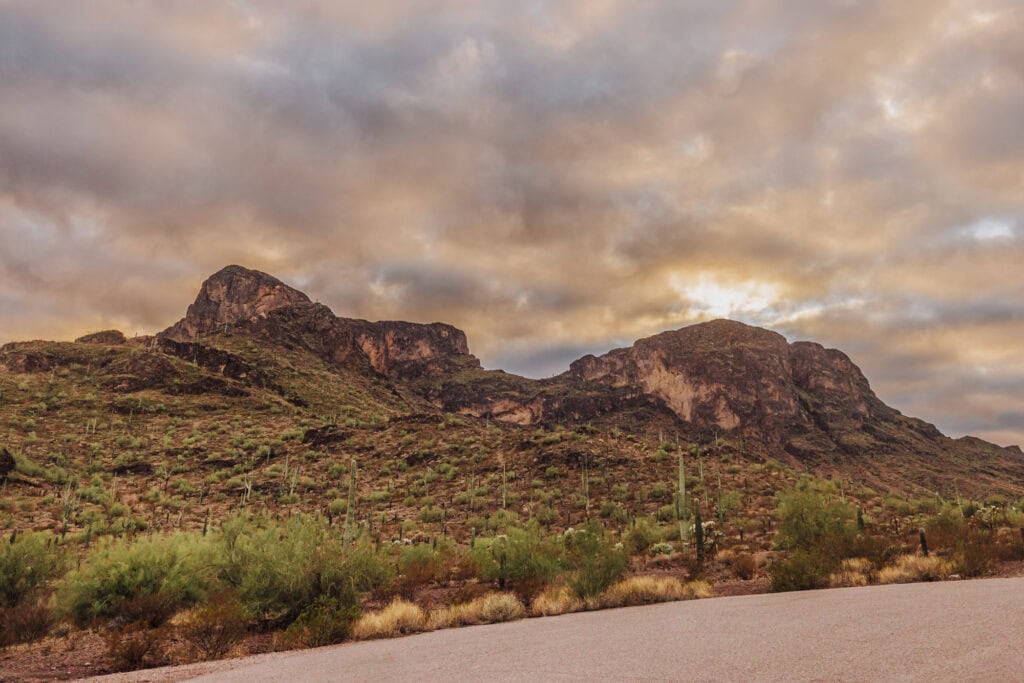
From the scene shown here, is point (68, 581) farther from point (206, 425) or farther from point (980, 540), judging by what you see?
point (206, 425)

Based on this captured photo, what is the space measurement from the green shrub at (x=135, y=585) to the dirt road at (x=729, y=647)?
17.4ft

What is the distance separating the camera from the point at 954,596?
9.75m

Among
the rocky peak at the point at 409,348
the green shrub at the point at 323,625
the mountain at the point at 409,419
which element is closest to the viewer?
the green shrub at the point at 323,625

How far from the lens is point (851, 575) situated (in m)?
14.8

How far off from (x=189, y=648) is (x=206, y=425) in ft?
185

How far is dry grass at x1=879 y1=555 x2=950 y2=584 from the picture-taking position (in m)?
14.5

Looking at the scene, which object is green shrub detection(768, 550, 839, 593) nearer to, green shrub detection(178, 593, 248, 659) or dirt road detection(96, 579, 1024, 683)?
dirt road detection(96, 579, 1024, 683)

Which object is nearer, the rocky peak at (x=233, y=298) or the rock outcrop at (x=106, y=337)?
the rock outcrop at (x=106, y=337)

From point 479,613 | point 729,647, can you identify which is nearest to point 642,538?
point 479,613

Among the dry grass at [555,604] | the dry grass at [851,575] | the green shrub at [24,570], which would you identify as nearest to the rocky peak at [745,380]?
the dry grass at [851,575]

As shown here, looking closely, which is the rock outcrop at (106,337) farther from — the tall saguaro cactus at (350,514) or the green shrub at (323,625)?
the green shrub at (323,625)

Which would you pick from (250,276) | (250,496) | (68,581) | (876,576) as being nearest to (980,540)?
(876,576)

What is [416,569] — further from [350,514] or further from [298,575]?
[298,575]

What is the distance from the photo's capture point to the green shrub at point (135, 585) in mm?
13906
